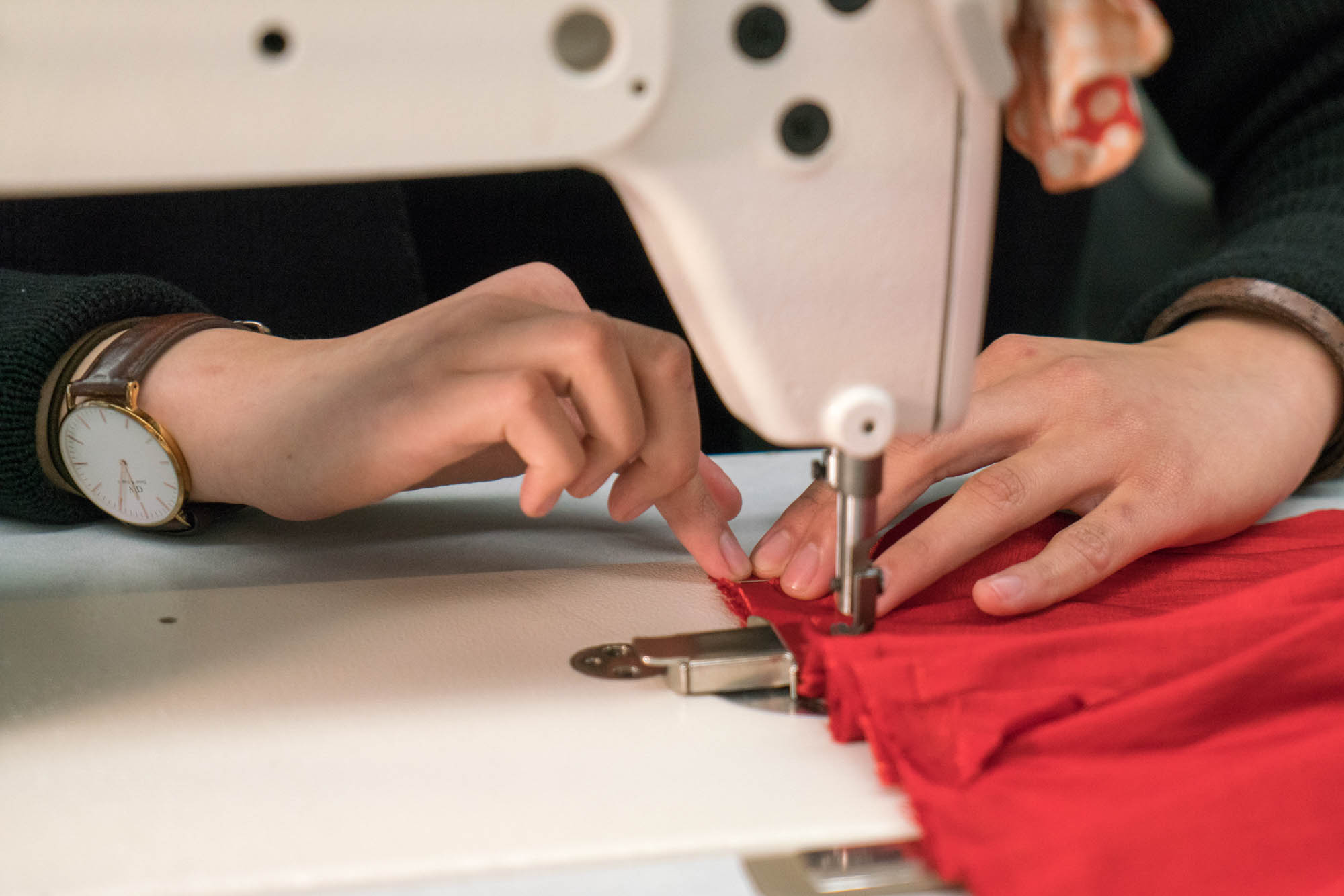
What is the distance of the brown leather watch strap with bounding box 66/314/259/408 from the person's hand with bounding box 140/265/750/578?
0.01m

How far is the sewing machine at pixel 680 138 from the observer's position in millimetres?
486

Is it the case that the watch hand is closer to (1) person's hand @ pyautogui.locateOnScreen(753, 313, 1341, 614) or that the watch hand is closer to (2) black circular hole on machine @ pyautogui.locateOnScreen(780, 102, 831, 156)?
(1) person's hand @ pyautogui.locateOnScreen(753, 313, 1341, 614)

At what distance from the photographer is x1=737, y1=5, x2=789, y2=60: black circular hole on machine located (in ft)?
1.65

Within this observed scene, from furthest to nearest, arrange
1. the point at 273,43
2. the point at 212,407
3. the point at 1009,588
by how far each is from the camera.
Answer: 1. the point at 212,407
2. the point at 1009,588
3. the point at 273,43

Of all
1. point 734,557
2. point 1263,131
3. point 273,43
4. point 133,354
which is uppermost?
point 273,43

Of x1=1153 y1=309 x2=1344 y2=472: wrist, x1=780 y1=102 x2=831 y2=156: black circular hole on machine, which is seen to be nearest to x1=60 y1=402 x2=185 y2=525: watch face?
x1=780 y1=102 x2=831 y2=156: black circular hole on machine

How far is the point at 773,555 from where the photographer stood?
2.42 feet

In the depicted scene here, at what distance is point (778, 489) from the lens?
95 centimetres

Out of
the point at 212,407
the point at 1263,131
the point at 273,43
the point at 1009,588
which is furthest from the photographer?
the point at 1263,131

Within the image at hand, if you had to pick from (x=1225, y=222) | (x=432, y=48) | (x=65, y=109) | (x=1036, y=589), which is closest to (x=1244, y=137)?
(x=1225, y=222)

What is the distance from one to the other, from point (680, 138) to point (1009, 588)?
0.33 meters

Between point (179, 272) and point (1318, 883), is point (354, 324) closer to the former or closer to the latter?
point (179, 272)

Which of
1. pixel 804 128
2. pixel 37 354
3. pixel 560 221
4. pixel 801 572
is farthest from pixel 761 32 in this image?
pixel 560 221

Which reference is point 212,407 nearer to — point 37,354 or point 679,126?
point 37,354
